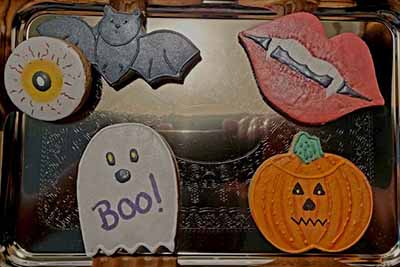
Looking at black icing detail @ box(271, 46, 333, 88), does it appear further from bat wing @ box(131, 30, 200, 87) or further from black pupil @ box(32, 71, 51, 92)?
black pupil @ box(32, 71, 51, 92)

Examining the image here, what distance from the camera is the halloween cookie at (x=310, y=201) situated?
614 mm

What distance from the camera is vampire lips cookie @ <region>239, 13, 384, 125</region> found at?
0.64m

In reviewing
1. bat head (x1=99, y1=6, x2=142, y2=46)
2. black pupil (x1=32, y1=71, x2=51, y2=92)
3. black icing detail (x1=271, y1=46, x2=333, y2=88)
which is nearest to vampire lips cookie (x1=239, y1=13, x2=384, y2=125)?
black icing detail (x1=271, y1=46, x2=333, y2=88)

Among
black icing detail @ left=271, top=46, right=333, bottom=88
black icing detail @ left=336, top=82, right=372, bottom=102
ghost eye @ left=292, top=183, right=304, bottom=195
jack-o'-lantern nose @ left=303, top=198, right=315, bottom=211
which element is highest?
black icing detail @ left=271, top=46, right=333, bottom=88

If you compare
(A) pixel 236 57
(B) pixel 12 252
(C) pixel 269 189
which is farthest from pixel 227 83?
(B) pixel 12 252

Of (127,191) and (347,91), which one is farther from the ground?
(347,91)

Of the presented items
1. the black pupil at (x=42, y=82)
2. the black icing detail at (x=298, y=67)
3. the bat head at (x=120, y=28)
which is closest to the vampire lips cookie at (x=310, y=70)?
the black icing detail at (x=298, y=67)

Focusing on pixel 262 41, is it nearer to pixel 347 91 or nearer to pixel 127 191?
pixel 347 91

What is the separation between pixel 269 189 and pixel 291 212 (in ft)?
0.12

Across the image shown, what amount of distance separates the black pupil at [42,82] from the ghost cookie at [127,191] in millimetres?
82

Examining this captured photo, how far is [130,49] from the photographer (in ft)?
2.10

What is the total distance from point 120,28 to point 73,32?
6 centimetres

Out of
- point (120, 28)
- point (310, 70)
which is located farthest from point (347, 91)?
point (120, 28)

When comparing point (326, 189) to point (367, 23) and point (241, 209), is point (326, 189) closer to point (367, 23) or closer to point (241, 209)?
point (241, 209)
